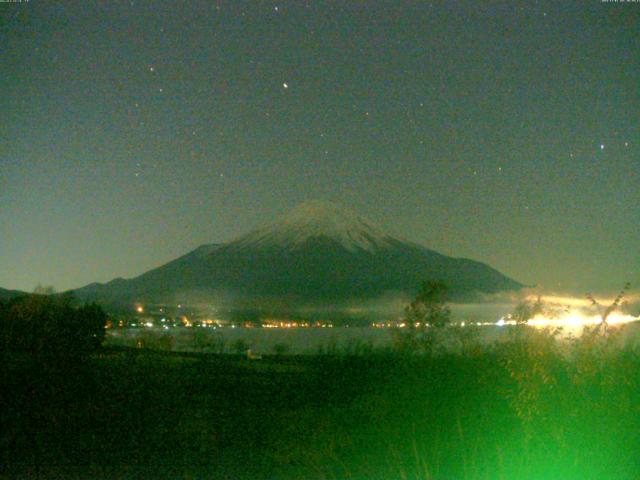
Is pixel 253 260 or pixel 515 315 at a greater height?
pixel 253 260

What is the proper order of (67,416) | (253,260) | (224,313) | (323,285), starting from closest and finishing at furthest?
(67,416)
(224,313)
(323,285)
(253,260)

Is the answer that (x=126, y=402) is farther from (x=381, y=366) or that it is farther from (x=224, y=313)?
(x=224, y=313)

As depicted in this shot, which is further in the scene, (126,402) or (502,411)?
(126,402)

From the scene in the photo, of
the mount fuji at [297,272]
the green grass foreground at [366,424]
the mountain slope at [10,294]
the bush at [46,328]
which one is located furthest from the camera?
the mount fuji at [297,272]

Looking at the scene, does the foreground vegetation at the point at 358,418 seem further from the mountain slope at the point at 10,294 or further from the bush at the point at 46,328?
the mountain slope at the point at 10,294

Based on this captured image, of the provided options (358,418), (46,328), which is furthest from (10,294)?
(358,418)

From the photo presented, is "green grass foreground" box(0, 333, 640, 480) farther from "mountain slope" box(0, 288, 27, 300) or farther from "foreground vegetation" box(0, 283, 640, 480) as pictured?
"mountain slope" box(0, 288, 27, 300)

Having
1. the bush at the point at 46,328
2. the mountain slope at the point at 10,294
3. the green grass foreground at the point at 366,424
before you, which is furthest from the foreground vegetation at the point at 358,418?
the mountain slope at the point at 10,294

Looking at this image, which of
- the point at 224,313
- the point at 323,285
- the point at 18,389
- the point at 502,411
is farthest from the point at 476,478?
the point at 323,285
